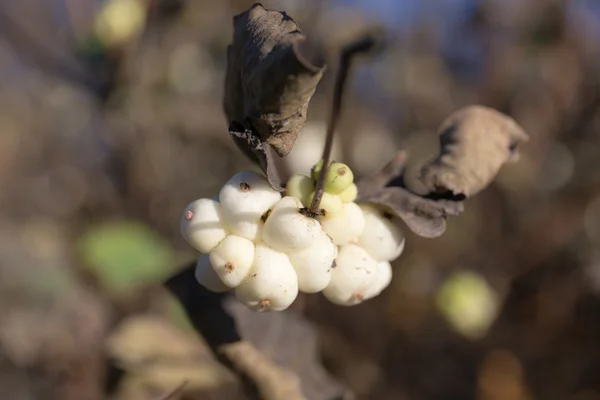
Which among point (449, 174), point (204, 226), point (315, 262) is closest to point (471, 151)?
point (449, 174)

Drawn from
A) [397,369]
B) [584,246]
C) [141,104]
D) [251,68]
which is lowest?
[397,369]

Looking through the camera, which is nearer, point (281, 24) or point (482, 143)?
point (281, 24)

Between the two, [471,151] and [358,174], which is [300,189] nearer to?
[471,151]

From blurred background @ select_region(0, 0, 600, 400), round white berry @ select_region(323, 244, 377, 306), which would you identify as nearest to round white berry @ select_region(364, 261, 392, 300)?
round white berry @ select_region(323, 244, 377, 306)

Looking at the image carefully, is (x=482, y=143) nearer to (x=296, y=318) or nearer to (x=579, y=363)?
(x=296, y=318)

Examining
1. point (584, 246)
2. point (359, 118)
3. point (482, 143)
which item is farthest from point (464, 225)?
point (482, 143)

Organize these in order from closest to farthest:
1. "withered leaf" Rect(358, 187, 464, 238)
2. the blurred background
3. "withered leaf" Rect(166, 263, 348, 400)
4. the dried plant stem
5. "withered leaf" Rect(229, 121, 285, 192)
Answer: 1. the dried plant stem
2. "withered leaf" Rect(229, 121, 285, 192)
3. "withered leaf" Rect(358, 187, 464, 238)
4. "withered leaf" Rect(166, 263, 348, 400)
5. the blurred background

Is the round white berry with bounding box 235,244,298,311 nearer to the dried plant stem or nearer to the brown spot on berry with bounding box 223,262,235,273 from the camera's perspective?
the brown spot on berry with bounding box 223,262,235,273
